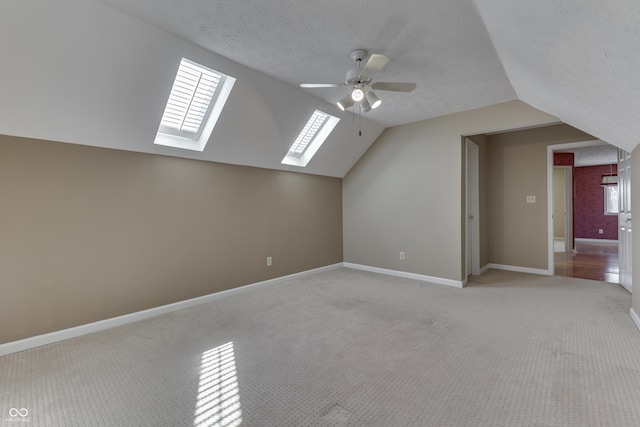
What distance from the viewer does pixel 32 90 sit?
2133 millimetres

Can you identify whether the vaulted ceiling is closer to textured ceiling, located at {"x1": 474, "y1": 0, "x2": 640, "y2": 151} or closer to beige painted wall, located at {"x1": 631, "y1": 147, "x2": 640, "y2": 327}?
textured ceiling, located at {"x1": 474, "y1": 0, "x2": 640, "y2": 151}

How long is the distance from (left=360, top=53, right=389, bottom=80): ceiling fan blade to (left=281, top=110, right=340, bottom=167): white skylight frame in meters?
1.76

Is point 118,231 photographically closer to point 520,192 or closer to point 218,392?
point 218,392

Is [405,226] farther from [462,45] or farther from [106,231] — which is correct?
[106,231]

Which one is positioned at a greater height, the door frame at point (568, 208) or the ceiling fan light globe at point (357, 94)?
the ceiling fan light globe at point (357, 94)

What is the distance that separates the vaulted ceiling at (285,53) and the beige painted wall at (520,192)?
5.88 feet

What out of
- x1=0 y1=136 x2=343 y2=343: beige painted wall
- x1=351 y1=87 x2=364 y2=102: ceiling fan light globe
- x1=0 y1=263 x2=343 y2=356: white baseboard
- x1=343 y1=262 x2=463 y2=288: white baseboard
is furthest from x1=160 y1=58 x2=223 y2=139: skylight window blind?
x1=343 y1=262 x2=463 y2=288: white baseboard

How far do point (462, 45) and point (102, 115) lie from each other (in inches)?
126

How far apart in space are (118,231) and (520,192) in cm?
589

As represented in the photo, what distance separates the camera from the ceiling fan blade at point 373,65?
2.19 meters

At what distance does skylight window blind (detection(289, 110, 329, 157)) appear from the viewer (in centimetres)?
428

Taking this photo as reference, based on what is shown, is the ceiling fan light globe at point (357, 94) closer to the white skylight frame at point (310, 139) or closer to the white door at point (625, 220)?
the white skylight frame at point (310, 139)

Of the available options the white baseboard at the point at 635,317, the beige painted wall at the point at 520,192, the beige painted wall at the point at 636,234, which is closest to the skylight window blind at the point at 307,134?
the beige painted wall at the point at 520,192

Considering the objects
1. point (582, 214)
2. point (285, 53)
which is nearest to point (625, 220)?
point (285, 53)
